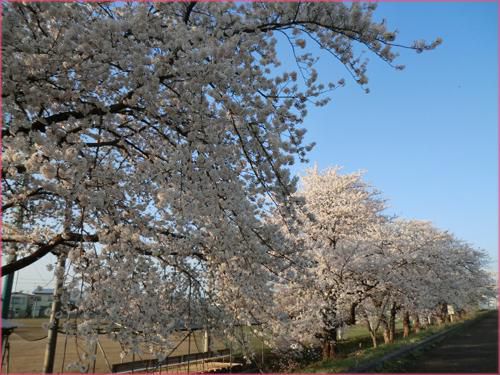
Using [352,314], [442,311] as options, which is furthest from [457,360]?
[442,311]

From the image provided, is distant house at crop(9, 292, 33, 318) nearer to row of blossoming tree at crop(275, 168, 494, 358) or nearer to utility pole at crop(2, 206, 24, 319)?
utility pole at crop(2, 206, 24, 319)

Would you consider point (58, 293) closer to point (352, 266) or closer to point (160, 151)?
point (160, 151)

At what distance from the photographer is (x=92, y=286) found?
411 cm

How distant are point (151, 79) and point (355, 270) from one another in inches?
512

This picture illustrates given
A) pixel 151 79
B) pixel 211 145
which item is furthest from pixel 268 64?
pixel 151 79

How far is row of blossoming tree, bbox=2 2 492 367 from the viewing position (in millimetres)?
3809

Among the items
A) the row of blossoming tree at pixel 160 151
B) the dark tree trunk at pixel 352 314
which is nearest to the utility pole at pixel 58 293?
the row of blossoming tree at pixel 160 151

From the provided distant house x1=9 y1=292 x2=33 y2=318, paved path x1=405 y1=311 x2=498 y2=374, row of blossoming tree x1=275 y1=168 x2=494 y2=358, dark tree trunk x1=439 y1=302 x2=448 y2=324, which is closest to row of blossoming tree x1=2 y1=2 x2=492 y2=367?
distant house x1=9 y1=292 x2=33 y2=318

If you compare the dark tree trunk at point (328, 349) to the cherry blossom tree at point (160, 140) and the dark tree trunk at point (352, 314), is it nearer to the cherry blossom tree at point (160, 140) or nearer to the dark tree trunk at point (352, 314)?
the dark tree trunk at point (352, 314)

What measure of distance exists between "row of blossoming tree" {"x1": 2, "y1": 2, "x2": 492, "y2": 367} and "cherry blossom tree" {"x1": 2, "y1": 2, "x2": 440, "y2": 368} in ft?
0.06

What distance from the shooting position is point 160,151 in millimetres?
5637

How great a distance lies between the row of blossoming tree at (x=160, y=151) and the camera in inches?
150

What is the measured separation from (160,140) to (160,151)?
193 mm

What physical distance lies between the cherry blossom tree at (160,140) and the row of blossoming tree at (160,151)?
0.02 metres
